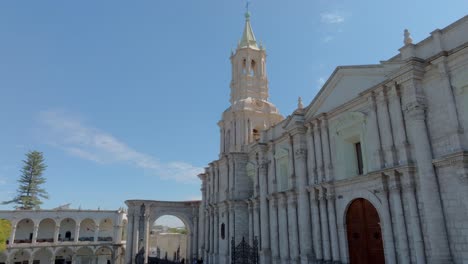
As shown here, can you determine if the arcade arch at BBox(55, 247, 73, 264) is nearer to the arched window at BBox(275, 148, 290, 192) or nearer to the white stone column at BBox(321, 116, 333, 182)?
the arched window at BBox(275, 148, 290, 192)

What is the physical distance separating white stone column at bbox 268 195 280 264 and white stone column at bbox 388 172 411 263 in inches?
322

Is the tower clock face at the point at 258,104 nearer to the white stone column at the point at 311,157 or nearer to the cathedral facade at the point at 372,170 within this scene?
the cathedral facade at the point at 372,170

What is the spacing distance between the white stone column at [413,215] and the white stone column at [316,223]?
16.2ft

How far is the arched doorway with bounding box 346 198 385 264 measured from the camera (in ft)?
44.5

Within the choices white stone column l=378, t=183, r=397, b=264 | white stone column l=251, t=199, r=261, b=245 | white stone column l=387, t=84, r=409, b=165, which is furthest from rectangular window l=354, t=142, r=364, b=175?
white stone column l=251, t=199, r=261, b=245

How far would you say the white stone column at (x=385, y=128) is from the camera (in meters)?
12.9

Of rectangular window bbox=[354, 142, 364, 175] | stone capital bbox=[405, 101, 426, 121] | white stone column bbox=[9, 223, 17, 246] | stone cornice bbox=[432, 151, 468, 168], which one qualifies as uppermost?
stone capital bbox=[405, 101, 426, 121]

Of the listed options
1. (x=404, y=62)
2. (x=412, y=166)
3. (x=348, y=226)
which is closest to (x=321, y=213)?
(x=348, y=226)

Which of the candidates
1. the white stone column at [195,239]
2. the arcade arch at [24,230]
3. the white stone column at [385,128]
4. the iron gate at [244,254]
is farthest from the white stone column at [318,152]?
the arcade arch at [24,230]

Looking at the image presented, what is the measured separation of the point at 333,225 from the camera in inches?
603

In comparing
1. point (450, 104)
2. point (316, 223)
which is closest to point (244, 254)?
point (316, 223)

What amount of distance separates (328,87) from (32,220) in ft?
119

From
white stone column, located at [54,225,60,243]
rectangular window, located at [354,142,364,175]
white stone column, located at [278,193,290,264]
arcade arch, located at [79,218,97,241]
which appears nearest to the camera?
rectangular window, located at [354,142,364,175]

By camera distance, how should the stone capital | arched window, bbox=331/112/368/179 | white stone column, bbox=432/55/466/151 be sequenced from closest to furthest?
white stone column, bbox=432/55/466/151, the stone capital, arched window, bbox=331/112/368/179
